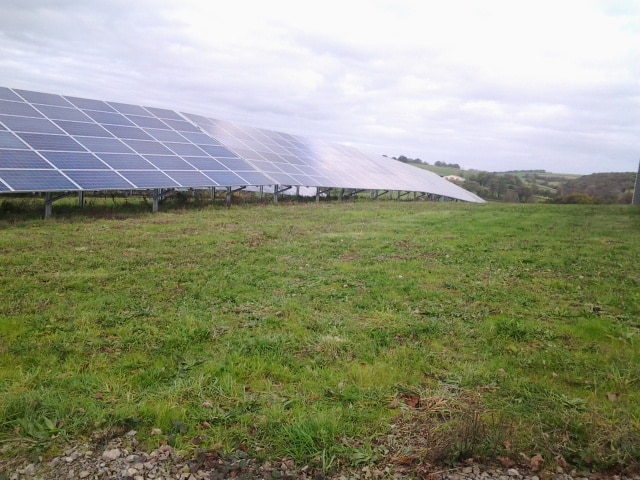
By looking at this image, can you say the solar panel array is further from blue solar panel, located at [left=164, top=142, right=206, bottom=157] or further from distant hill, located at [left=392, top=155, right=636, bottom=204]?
distant hill, located at [left=392, top=155, right=636, bottom=204]

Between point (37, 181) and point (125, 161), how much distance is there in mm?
4858

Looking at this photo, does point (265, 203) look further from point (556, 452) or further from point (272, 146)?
point (556, 452)

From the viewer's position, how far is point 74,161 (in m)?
17.6

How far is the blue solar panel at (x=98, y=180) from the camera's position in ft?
53.6

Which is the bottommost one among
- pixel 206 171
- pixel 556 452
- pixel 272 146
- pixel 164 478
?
pixel 164 478

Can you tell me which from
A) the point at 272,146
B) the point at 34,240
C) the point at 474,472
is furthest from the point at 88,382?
the point at 272,146

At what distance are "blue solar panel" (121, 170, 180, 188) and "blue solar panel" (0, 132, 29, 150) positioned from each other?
377 cm

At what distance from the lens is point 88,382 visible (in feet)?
16.4

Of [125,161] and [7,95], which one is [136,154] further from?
[7,95]

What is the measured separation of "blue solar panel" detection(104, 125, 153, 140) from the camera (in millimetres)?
22531

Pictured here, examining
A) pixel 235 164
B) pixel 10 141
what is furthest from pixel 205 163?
pixel 10 141

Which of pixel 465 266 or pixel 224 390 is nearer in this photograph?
pixel 224 390

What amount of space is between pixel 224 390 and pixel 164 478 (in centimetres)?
134

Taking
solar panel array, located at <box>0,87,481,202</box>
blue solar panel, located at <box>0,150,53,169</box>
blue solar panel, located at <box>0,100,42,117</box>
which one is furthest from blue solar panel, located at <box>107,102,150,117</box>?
blue solar panel, located at <box>0,150,53,169</box>
